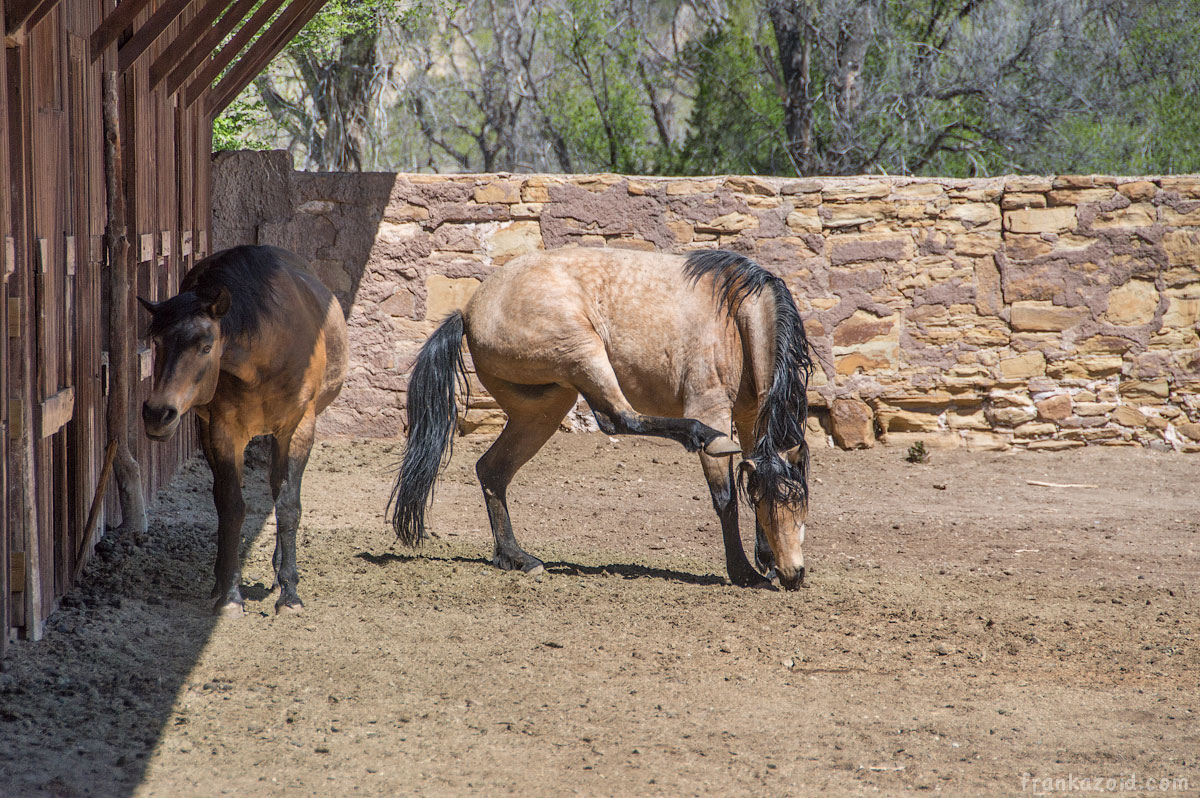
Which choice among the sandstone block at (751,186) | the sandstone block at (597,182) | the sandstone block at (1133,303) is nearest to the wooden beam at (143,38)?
the sandstone block at (597,182)

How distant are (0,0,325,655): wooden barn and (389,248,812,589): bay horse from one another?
1.37 meters

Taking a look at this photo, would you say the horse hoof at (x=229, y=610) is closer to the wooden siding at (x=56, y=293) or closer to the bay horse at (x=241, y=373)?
the bay horse at (x=241, y=373)

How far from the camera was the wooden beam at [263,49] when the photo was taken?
6805mm

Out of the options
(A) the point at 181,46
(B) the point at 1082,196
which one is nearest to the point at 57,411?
(A) the point at 181,46

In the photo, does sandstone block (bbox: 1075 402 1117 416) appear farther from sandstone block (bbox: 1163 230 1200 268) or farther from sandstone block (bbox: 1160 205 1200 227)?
sandstone block (bbox: 1160 205 1200 227)

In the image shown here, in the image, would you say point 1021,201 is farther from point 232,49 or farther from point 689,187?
point 232,49

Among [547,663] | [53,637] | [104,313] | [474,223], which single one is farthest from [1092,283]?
[53,637]

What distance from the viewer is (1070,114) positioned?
13.6m

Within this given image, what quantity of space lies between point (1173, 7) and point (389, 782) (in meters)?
15.3

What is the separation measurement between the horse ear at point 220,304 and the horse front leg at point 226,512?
55 cm

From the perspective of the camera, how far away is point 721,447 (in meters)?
4.46

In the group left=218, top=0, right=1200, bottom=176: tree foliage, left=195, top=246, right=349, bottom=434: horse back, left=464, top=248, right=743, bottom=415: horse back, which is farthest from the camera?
left=218, top=0, right=1200, bottom=176: tree foliage

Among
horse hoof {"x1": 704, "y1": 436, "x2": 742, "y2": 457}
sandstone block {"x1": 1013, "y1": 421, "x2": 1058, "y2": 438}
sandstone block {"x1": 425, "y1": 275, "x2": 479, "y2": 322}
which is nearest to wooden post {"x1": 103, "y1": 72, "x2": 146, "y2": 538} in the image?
horse hoof {"x1": 704, "y1": 436, "x2": 742, "y2": 457}

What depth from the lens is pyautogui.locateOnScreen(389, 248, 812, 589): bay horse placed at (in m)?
4.81
